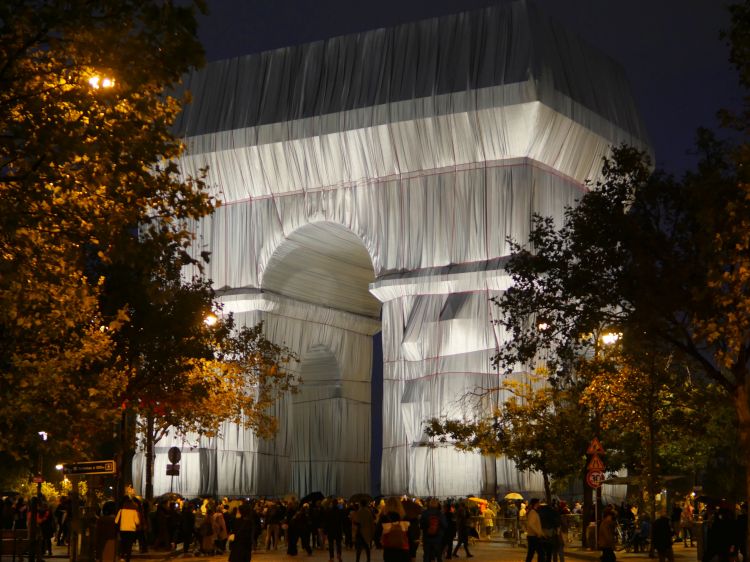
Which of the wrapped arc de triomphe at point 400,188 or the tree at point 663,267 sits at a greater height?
the wrapped arc de triomphe at point 400,188

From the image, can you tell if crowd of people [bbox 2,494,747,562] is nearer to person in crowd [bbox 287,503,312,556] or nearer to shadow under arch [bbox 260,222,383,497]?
person in crowd [bbox 287,503,312,556]

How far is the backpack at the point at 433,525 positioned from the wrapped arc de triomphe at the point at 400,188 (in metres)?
25.4

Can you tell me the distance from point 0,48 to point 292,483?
→ 167 ft

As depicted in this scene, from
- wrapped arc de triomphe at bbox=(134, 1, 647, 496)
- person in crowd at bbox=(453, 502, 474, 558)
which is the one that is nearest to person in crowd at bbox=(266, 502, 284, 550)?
person in crowd at bbox=(453, 502, 474, 558)

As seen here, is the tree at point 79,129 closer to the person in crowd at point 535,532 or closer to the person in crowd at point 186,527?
the person in crowd at point 535,532

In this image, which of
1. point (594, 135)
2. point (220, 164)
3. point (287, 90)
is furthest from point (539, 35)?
point (220, 164)

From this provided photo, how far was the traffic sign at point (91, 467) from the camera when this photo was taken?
22922 mm

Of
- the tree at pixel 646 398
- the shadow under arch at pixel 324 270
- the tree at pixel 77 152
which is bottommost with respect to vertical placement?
the tree at pixel 646 398

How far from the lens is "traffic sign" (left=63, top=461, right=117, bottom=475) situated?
22.9 metres

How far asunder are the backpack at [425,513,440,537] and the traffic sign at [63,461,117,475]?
5.74 meters

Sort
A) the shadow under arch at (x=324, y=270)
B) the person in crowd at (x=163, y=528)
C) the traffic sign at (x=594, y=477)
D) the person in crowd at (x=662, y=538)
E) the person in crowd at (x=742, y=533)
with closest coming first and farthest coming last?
the person in crowd at (x=742, y=533) → the person in crowd at (x=662, y=538) → the traffic sign at (x=594, y=477) → the person in crowd at (x=163, y=528) → the shadow under arch at (x=324, y=270)

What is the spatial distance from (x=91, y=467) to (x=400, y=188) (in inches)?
1293

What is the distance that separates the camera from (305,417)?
64.2 m

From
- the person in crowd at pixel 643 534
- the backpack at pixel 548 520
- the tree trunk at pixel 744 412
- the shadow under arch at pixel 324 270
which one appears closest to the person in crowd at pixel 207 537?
the backpack at pixel 548 520
